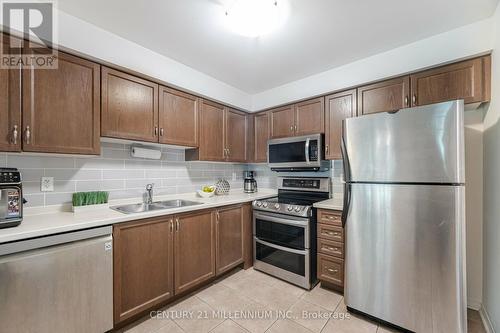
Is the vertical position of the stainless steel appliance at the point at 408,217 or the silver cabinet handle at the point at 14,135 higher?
the silver cabinet handle at the point at 14,135

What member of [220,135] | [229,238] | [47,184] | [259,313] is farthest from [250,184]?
[47,184]

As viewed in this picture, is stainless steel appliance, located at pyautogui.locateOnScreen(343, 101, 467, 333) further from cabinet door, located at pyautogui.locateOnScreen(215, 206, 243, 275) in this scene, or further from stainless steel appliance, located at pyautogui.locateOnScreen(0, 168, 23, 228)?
stainless steel appliance, located at pyautogui.locateOnScreen(0, 168, 23, 228)

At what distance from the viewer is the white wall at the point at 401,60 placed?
1.65 meters

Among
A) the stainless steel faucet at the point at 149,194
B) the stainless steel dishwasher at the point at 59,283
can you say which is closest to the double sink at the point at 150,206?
the stainless steel faucet at the point at 149,194

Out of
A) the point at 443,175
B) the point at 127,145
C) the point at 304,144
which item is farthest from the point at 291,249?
the point at 127,145

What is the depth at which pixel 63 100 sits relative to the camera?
157cm

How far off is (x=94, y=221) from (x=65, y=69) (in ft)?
3.76

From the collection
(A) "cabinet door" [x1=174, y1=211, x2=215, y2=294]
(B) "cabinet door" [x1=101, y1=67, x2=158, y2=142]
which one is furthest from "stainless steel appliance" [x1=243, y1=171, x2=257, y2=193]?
(B) "cabinet door" [x1=101, y1=67, x2=158, y2=142]

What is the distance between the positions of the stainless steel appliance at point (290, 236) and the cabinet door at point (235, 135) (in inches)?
30.8

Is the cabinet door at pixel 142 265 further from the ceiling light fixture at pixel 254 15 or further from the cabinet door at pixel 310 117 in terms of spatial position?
the cabinet door at pixel 310 117

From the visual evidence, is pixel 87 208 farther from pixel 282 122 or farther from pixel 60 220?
pixel 282 122

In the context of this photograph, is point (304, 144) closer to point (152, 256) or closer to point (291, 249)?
point (291, 249)

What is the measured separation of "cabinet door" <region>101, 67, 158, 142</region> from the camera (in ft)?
5.85

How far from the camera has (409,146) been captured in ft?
5.02
